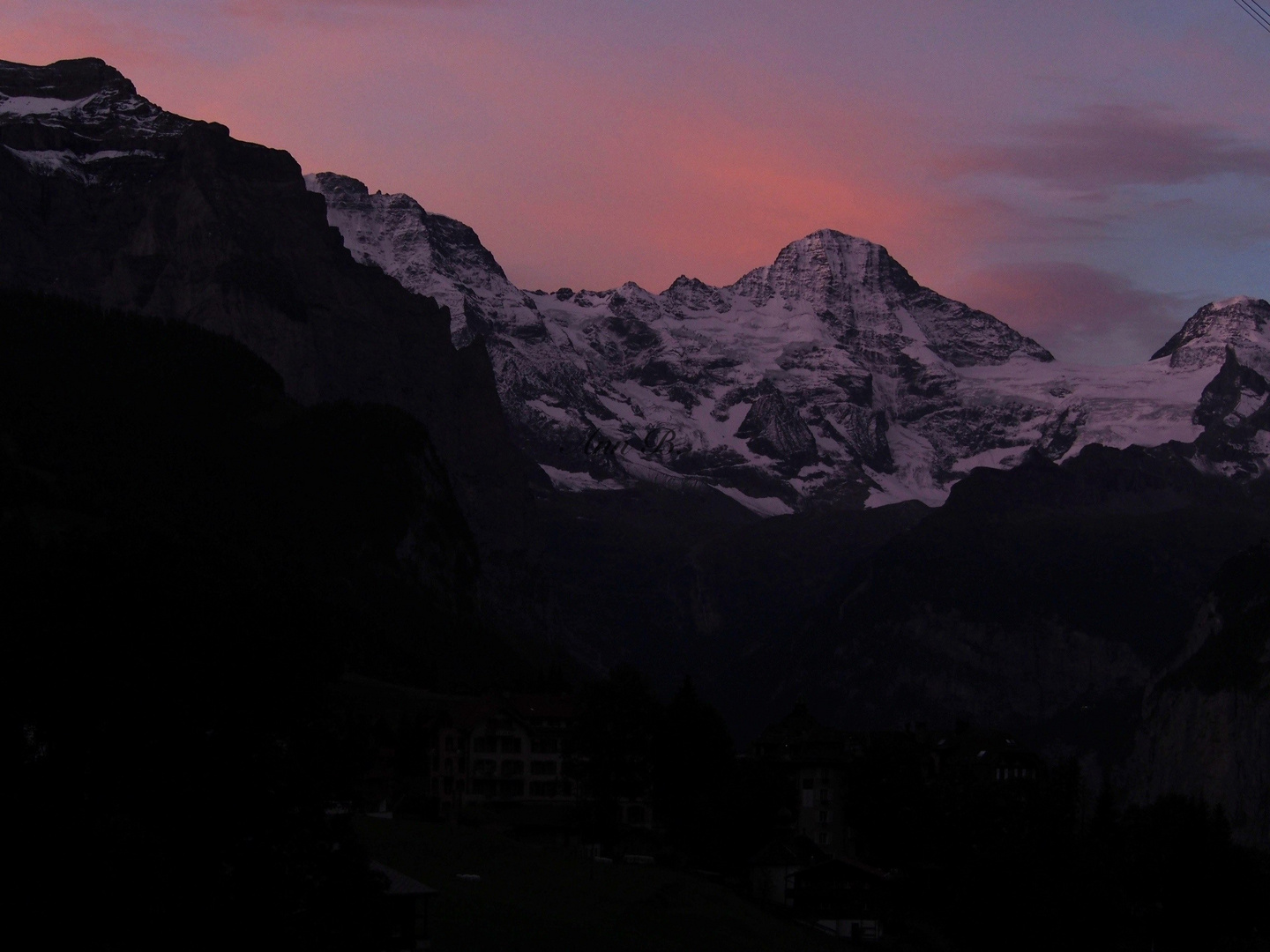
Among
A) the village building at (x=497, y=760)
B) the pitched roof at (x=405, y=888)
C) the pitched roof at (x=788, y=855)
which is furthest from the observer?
the village building at (x=497, y=760)

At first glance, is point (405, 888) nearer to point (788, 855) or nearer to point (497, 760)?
point (788, 855)

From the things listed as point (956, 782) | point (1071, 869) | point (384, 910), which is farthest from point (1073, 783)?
point (384, 910)

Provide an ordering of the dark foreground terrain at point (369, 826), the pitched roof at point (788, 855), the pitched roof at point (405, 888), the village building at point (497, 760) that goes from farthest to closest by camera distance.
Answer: the village building at point (497, 760)
the pitched roof at point (788, 855)
the pitched roof at point (405, 888)
the dark foreground terrain at point (369, 826)

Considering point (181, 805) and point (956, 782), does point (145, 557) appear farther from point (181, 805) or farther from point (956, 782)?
point (956, 782)

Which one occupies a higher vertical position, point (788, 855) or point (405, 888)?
point (405, 888)

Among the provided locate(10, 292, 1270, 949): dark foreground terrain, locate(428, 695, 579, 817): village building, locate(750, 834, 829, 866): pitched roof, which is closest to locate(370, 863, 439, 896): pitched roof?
locate(10, 292, 1270, 949): dark foreground terrain

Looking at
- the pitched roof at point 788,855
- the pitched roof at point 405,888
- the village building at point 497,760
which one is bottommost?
the pitched roof at point 788,855

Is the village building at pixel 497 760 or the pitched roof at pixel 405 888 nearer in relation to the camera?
the pitched roof at pixel 405 888

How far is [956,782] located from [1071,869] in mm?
23456

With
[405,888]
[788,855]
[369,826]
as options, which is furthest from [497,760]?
[405,888]

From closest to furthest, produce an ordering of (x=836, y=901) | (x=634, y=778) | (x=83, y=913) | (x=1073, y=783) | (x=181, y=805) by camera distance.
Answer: (x=83, y=913), (x=181, y=805), (x=836, y=901), (x=634, y=778), (x=1073, y=783)

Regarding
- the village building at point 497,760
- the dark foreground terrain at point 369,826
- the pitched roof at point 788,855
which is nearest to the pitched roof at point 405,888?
the dark foreground terrain at point 369,826

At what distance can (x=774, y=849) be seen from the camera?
127438 mm

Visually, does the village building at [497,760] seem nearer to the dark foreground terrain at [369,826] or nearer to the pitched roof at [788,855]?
the dark foreground terrain at [369,826]
